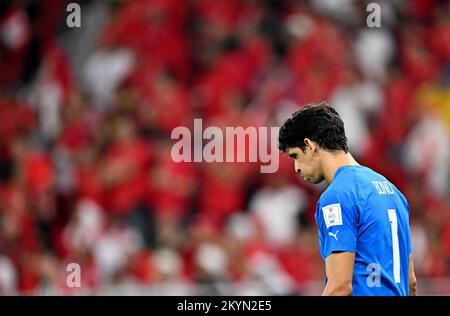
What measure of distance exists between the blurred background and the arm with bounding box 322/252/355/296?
3369 mm

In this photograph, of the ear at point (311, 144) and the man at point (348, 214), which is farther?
the ear at point (311, 144)

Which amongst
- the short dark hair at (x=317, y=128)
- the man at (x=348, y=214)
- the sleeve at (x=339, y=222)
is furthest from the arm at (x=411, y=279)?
the short dark hair at (x=317, y=128)

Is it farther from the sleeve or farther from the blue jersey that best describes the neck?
the sleeve

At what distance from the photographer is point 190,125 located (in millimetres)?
7254

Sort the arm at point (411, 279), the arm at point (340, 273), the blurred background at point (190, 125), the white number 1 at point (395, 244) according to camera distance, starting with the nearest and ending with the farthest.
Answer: the arm at point (340, 273) < the white number 1 at point (395, 244) < the arm at point (411, 279) < the blurred background at point (190, 125)

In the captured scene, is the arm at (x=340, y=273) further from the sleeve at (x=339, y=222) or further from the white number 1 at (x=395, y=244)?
the white number 1 at (x=395, y=244)

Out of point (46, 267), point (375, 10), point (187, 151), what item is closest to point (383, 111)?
point (375, 10)

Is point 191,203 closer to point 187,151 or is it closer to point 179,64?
point 187,151

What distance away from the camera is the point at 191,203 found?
7.07 metres

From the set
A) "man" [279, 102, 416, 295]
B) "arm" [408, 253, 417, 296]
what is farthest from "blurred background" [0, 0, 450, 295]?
"man" [279, 102, 416, 295]

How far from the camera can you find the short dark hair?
3.03m

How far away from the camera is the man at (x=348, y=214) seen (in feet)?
9.44

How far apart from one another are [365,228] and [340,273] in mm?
179

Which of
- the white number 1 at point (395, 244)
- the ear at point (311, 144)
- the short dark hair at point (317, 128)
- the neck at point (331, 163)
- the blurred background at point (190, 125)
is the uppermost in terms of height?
the blurred background at point (190, 125)
